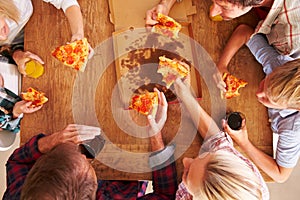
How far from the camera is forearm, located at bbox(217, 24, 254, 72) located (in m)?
1.59

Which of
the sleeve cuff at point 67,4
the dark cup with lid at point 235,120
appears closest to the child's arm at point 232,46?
the dark cup with lid at point 235,120

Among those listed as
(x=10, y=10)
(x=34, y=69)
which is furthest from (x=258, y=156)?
(x=10, y=10)

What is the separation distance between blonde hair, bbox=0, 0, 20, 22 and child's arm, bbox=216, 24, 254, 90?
2.64 ft

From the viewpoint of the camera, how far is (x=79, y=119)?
1.58 m

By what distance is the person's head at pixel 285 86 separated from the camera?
4.43 feet

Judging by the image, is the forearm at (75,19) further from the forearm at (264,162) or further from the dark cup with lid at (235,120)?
the forearm at (264,162)

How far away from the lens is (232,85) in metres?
1.57

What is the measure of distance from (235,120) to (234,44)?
0.97ft

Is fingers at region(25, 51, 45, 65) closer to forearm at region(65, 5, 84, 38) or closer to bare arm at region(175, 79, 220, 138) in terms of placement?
forearm at region(65, 5, 84, 38)

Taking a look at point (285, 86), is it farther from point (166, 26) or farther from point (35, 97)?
point (35, 97)

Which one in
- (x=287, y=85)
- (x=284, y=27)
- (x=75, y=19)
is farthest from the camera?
(x=75, y=19)

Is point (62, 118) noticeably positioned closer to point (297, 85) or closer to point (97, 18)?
point (97, 18)

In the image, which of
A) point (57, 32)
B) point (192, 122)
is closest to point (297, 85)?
point (192, 122)

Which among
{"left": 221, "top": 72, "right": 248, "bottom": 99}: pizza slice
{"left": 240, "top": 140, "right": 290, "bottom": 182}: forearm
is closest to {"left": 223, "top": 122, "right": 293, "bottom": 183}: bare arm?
{"left": 240, "top": 140, "right": 290, "bottom": 182}: forearm
